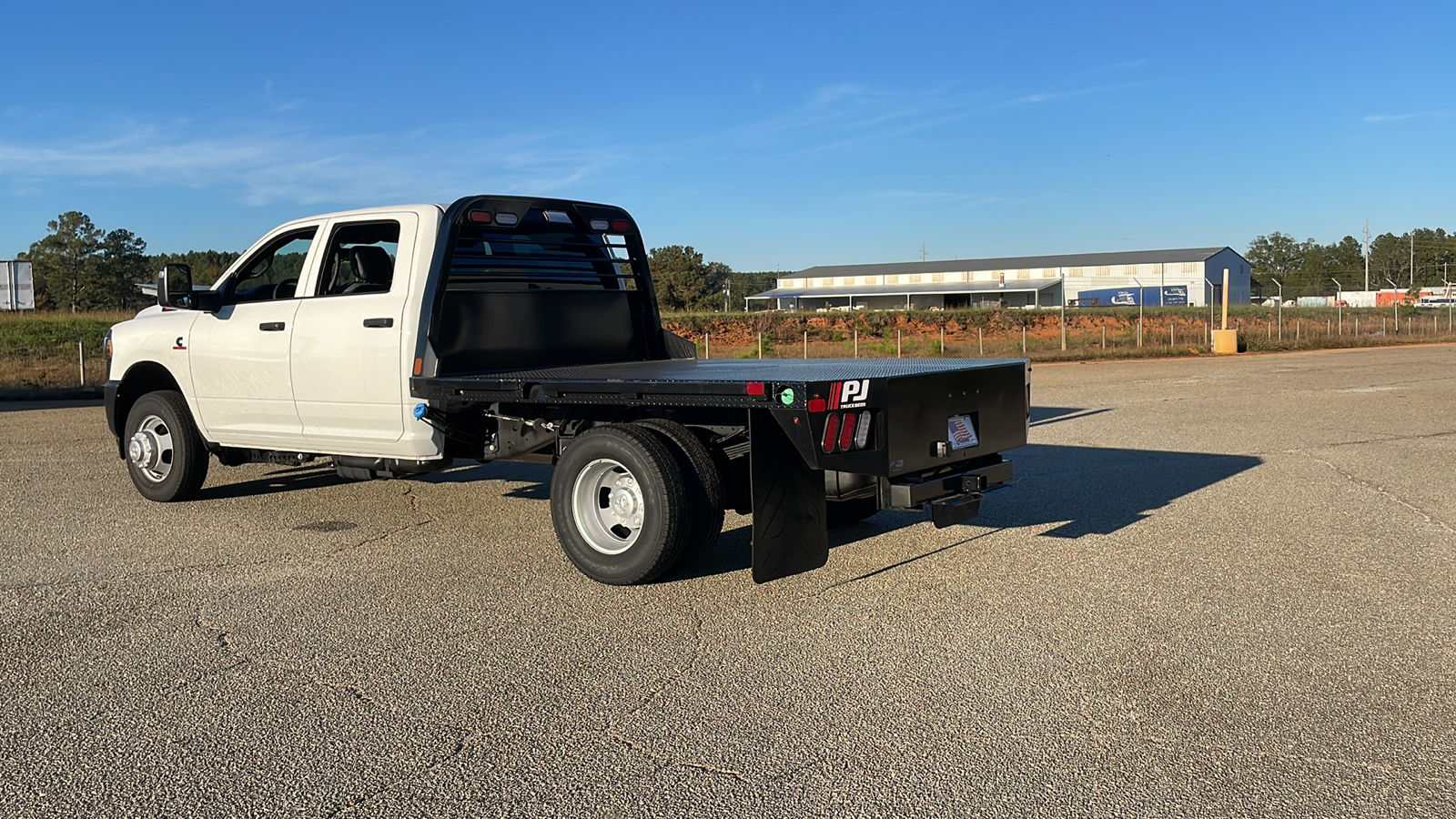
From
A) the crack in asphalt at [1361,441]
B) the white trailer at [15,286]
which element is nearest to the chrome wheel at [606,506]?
the crack in asphalt at [1361,441]

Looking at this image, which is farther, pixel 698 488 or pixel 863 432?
pixel 698 488

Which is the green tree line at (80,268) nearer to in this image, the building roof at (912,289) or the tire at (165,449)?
the building roof at (912,289)

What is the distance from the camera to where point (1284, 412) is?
15.6 m

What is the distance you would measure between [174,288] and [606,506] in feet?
13.6

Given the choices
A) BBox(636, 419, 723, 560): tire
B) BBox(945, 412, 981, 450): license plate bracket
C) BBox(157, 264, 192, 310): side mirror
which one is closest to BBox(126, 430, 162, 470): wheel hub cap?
BBox(157, 264, 192, 310): side mirror

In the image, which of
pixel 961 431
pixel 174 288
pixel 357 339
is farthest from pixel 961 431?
pixel 174 288

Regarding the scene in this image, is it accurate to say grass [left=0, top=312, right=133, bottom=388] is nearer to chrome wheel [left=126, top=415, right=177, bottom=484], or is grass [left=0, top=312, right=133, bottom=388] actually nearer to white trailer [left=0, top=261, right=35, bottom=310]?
white trailer [left=0, top=261, right=35, bottom=310]

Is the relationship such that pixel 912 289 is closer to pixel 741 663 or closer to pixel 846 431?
pixel 846 431

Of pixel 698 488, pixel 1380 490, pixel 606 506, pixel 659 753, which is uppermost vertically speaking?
pixel 698 488

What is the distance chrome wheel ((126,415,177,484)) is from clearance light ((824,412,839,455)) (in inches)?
233

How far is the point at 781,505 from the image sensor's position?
19.1 feet

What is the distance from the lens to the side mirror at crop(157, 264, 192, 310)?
8.54 m

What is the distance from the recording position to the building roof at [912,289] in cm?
9381

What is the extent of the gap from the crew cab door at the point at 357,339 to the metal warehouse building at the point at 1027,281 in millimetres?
83638
